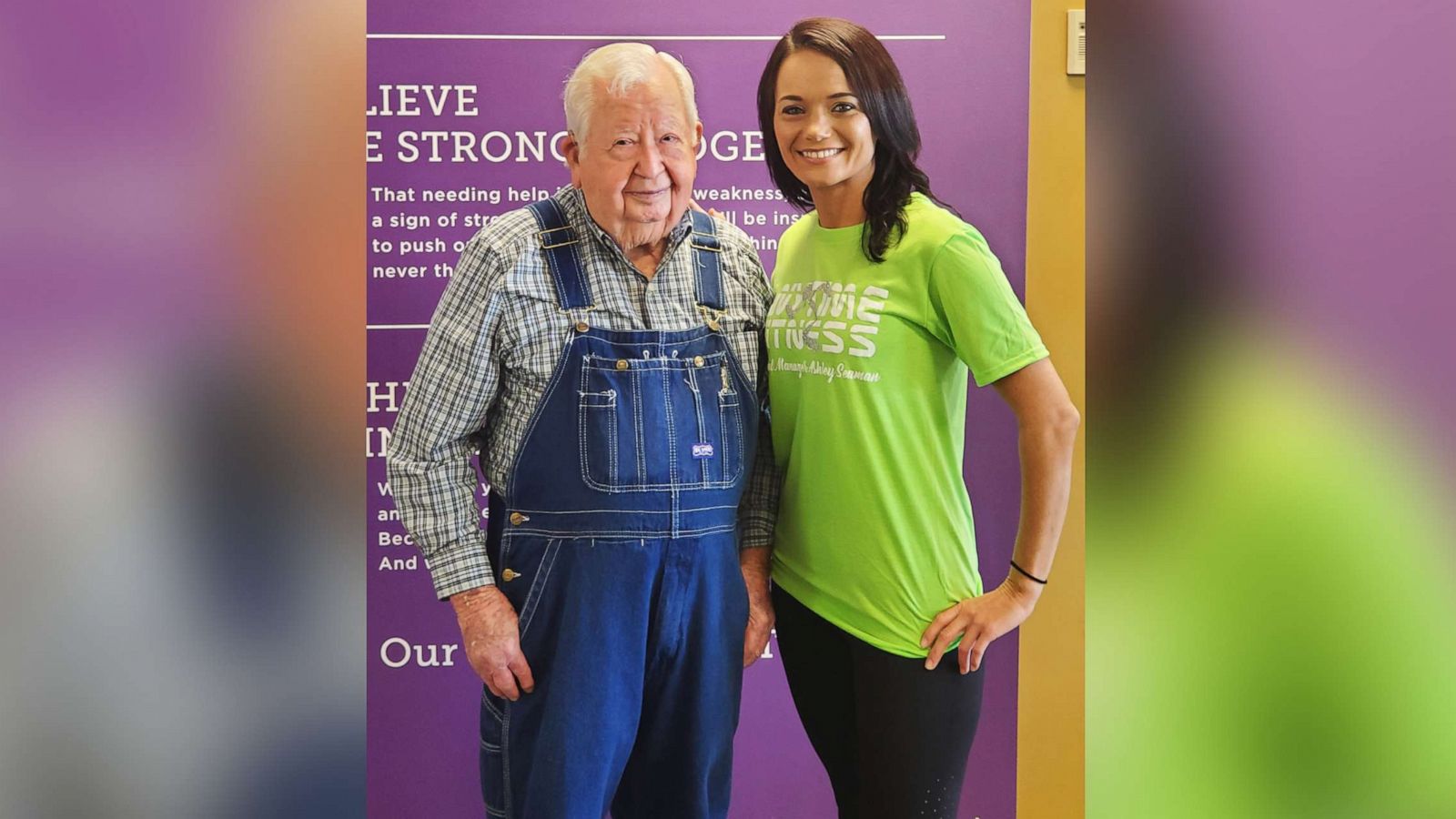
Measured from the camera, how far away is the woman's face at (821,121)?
52.4 inches

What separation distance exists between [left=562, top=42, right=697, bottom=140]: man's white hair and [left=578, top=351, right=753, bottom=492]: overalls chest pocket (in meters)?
0.33

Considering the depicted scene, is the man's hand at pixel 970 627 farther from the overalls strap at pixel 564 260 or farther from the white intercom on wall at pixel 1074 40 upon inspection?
the white intercom on wall at pixel 1074 40

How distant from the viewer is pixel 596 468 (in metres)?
1.34

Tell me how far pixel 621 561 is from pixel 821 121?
2.06ft

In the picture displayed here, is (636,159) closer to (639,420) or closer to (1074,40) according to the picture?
(639,420)

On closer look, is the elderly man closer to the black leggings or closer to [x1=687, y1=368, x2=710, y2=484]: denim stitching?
[x1=687, y1=368, x2=710, y2=484]: denim stitching

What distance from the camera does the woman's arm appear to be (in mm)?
1333
